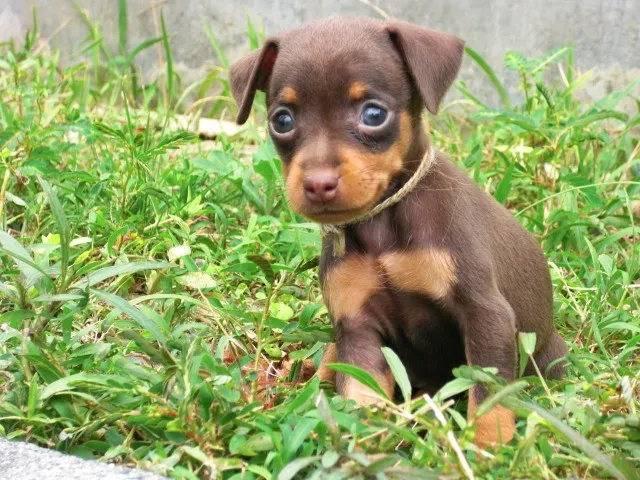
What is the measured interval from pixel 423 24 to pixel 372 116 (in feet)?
12.3

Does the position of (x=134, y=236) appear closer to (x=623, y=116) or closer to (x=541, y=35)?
(x=623, y=116)

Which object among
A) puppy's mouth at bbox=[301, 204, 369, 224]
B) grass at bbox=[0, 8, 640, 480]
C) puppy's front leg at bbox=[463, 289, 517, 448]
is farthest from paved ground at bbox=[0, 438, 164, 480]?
puppy's front leg at bbox=[463, 289, 517, 448]

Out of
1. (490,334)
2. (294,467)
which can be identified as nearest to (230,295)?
(490,334)

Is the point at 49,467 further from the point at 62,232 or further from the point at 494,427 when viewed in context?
the point at 494,427

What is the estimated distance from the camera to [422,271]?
3.44 m

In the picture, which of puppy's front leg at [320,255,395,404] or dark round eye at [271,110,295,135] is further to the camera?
puppy's front leg at [320,255,395,404]

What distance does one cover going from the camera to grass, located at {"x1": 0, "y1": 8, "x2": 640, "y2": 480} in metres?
2.87

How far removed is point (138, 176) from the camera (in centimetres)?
498

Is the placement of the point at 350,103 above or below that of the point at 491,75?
above

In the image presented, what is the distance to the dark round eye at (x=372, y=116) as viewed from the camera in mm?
3330

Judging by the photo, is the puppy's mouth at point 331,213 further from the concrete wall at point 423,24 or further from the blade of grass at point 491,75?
the concrete wall at point 423,24

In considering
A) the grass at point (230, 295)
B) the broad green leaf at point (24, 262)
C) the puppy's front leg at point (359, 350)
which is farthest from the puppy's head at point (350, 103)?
the broad green leaf at point (24, 262)

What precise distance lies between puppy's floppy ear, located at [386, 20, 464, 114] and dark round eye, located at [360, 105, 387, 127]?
16 cm

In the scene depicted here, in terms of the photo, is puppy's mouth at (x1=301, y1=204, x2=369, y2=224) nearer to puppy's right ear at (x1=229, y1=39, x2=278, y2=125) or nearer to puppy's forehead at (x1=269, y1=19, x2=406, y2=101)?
puppy's forehead at (x1=269, y1=19, x2=406, y2=101)
